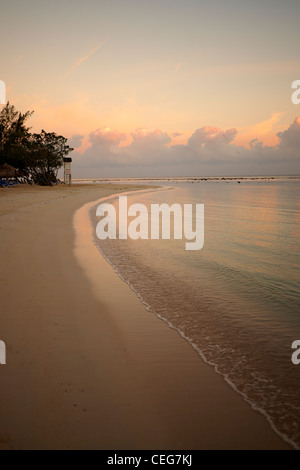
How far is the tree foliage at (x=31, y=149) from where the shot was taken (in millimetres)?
61781

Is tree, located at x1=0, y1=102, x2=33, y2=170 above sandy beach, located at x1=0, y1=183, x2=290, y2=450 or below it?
above

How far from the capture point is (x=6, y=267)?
885cm

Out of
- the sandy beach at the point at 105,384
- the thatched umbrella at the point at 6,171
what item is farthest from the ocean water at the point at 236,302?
the thatched umbrella at the point at 6,171

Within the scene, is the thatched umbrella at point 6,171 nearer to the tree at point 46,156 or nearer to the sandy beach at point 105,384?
the tree at point 46,156

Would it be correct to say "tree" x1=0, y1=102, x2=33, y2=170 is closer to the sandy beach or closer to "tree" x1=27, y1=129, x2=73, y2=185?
"tree" x1=27, y1=129, x2=73, y2=185

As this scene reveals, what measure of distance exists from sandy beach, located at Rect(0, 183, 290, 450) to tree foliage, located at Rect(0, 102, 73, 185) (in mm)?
60395

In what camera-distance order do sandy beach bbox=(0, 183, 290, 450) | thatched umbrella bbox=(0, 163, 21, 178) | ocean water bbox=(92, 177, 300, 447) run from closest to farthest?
sandy beach bbox=(0, 183, 290, 450) < ocean water bbox=(92, 177, 300, 447) < thatched umbrella bbox=(0, 163, 21, 178)

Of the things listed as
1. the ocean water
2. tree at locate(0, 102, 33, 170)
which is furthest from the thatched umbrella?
the ocean water

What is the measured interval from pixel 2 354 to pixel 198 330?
10.2ft

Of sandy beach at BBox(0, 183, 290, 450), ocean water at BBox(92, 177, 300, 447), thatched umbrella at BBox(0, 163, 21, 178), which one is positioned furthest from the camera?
thatched umbrella at BBox(0, 163, 21, 178)

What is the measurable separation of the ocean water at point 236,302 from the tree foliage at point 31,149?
54.3m

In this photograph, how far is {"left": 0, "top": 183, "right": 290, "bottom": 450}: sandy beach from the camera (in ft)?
10.2
